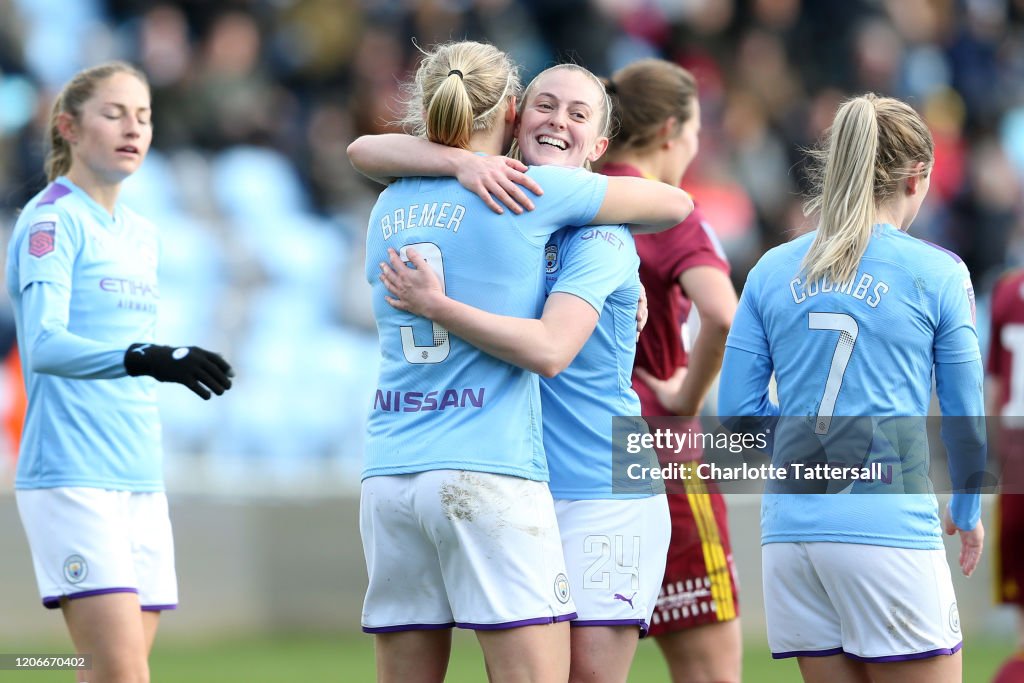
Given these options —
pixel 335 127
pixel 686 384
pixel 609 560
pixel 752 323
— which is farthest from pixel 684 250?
pixel 335 127

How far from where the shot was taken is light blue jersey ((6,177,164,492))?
461 centimetres

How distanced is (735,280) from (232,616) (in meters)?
5.30

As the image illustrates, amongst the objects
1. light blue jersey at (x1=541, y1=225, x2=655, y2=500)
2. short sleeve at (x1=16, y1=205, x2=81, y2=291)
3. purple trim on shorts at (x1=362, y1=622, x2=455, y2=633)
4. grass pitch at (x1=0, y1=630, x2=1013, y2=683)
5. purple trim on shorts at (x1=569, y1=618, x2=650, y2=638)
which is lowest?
grass pitch at (x1=0, y1=630, x2=1013, y2=683)

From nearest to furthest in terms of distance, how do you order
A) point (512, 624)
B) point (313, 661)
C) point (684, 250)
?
1. point (512, 624)
2. point (684, 250)
3. point (313, 661)

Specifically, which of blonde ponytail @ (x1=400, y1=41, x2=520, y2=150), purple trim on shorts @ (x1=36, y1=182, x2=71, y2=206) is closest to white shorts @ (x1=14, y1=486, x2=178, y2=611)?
purple trim on shorts @ (x1=36, y1=182, x2=71, y2=206)

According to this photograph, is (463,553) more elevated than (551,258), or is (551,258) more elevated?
(551,258)

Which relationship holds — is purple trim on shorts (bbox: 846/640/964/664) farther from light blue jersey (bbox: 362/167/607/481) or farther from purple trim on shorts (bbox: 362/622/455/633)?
purple trim on shorts (bbox: 362/622/455/633)

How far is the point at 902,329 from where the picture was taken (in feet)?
12.7

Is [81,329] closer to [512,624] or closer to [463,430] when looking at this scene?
[463,430]

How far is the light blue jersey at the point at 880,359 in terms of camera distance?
152 inches

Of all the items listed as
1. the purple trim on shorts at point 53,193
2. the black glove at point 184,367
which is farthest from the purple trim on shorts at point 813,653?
the purple trim on shorts at point 53,193

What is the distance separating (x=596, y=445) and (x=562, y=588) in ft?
1.51

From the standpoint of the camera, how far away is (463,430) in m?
3.66

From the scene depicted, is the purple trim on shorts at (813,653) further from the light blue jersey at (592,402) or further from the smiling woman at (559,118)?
the smiling woman at (559,118)
